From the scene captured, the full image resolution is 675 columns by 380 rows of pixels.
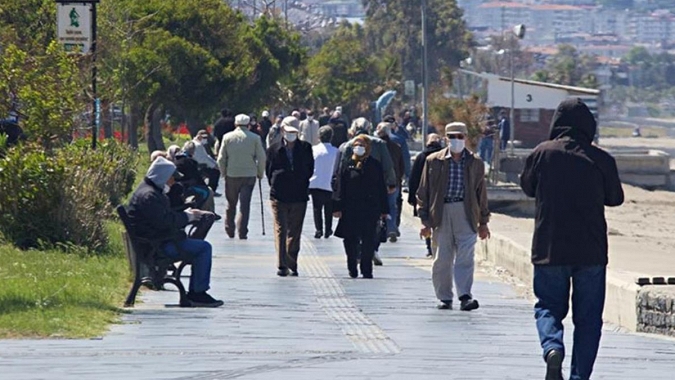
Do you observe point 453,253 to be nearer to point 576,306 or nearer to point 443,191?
point 443,191

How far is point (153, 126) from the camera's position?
45750 mm

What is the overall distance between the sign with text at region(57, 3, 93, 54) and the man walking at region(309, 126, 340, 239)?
3144 mm

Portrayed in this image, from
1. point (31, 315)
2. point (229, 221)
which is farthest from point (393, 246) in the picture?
point (31, 315)

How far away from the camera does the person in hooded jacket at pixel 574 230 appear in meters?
10.4

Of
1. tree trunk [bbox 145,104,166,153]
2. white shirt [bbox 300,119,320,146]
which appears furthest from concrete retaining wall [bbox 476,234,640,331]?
tree trunk [bbox 145,104,166,153]

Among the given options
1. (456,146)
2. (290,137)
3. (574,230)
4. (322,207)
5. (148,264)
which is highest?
(456,146)

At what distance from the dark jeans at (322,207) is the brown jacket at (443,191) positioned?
22.2 ft

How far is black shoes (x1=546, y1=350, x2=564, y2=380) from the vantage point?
33.0ft

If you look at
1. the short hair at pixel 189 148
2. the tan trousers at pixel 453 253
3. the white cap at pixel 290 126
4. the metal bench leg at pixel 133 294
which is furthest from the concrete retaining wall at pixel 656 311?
the short hair at pixel 189 148

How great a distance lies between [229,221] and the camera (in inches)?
939

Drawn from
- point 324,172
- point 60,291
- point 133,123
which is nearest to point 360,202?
point 324,172

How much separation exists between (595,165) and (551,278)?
28.9 inches

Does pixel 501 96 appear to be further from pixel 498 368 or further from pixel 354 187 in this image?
pixel 498 368

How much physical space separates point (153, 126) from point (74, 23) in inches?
961
